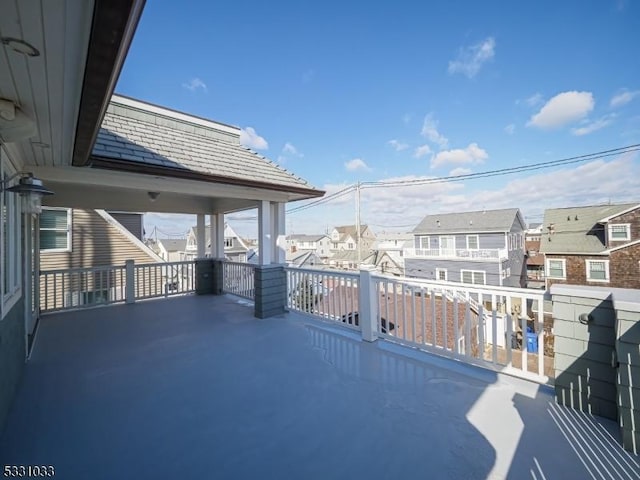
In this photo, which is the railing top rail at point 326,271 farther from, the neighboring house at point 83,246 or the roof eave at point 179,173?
the neighboring house at point 83,246

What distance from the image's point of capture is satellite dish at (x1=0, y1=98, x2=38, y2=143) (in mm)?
1810

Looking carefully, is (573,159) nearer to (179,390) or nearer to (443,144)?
(443,144)

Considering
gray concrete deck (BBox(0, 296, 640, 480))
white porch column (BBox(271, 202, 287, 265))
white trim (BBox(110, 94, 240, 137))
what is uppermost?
white trim (BBox(110, 94, 240, 137))

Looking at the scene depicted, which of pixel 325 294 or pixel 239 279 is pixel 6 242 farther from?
pixel 239 279

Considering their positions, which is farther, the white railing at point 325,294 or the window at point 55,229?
the window at point 55,229

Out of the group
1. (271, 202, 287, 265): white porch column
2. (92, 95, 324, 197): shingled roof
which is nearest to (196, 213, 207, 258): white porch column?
(92, 95, 324, 197): shingled roof

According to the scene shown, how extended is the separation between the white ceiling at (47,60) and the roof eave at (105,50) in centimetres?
4

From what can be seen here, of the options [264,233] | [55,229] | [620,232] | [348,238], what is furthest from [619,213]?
[348,238]

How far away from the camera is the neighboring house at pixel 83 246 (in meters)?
9.02

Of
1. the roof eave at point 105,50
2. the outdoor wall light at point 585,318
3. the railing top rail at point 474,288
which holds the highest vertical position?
the roof eave at point 105,50

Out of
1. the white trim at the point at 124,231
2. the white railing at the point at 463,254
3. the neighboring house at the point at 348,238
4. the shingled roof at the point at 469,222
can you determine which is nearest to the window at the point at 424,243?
the white railing at the point at 463,254

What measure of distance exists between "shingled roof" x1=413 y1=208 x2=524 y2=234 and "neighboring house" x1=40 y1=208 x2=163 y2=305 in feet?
55.6

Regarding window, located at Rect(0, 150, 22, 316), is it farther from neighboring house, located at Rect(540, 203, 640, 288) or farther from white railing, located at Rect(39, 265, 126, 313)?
neighboring house, located at Rect(540, 203, 640, 288)

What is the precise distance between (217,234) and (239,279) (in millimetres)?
1485
